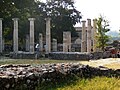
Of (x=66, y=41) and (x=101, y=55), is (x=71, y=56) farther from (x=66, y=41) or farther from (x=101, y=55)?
(x=66, y=41)

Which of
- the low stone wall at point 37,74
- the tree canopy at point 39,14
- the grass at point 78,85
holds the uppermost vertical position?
the tree canopy at point 39,14

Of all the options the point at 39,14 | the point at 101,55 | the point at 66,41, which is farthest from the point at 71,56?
the point at 39,14

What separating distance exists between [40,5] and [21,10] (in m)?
10.9

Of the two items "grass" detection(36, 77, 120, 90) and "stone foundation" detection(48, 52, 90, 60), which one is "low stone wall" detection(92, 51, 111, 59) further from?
"grass" detection(36, 77, 120, 90)

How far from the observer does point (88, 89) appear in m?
10.6

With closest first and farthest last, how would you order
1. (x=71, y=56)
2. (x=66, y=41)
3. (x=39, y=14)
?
1. (x=71, y=56)
2. (x=66, y=41)
3. (x=39, y=14)

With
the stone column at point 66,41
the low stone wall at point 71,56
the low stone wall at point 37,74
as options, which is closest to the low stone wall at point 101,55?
the low stone wall at point 71,56

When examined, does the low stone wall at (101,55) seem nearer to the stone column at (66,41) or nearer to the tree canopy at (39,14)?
the stone column at (66,41)

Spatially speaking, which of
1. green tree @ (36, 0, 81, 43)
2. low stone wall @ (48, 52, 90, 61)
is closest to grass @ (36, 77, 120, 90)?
low stone wall @ (48, 52, 90, 61)

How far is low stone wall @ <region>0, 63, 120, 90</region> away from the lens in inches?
399

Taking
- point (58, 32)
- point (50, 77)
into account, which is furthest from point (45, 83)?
point (58, 32)

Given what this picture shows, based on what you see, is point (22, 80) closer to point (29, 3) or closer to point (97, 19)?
point (97, 19)

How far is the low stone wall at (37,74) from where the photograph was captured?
1013cm

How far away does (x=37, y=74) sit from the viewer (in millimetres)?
11258
